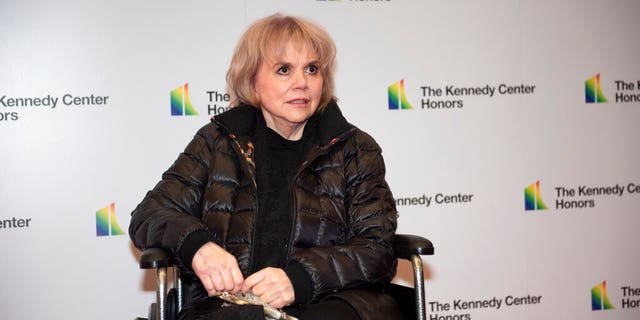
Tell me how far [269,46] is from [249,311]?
1.00 metres

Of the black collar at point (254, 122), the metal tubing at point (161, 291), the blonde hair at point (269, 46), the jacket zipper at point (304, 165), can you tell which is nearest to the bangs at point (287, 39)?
the blonde hair at point (269, 46)

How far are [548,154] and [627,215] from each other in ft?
2.06

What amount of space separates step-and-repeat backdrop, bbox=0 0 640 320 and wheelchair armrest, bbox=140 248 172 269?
1240 mm

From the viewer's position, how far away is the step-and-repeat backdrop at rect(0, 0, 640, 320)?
307 centimetres

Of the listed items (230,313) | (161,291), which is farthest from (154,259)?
(230,313)

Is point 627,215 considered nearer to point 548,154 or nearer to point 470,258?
point 548,154

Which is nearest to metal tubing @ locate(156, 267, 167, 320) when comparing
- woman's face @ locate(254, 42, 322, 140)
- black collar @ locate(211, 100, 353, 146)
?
black collar @ locate(211, 100, 353, 146)

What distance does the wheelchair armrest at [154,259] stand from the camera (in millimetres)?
1909

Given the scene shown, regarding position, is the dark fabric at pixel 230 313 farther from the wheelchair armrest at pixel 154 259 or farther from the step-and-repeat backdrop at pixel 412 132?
the step-and-repeat backdrop at pixel 412 132

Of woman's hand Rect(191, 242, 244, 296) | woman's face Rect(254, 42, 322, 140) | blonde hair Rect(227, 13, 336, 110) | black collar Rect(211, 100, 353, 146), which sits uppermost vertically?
blonde hair Rect(227, 13, 336, 110)

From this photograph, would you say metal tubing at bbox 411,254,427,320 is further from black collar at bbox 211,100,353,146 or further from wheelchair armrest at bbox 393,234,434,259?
black collar at bbox 211,100,353,146

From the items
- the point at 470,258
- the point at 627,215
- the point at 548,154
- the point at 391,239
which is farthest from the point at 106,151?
the point at 627,215

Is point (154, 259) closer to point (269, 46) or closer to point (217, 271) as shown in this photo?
point (217, 271)

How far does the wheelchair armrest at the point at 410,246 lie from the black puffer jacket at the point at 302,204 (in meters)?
0.04
